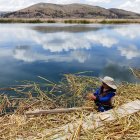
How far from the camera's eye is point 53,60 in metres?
15.9

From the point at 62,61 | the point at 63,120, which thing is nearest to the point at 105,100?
the point at 63,120

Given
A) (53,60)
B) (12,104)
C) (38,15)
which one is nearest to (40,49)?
(53,60)

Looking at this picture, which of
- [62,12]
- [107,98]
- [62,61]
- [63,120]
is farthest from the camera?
[62,12]

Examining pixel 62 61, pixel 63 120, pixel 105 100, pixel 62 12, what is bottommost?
pixel 62 12

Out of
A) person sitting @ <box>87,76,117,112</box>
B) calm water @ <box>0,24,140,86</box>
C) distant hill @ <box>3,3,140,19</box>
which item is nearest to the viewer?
person sitting @ <box>87,76,117,112</box>

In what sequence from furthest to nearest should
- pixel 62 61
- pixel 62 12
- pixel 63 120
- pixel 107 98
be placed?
1. pixel 62 12
2. pixel 62 61
3. pixel 107 98
4. pixel 63 120

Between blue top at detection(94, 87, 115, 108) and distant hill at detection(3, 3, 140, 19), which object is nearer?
blue top at detection(94, 87, 115, 108)

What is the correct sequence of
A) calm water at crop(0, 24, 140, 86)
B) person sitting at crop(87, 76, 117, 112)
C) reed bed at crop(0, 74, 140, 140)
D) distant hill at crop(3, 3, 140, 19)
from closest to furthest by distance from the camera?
1. reed bed at crop(0, 74, 140, 140)
2. person sitting at crop(87, 76, 117, 112)
3. calm water at crop(0, 24, 140, 86)
4. distant hill at crop(3, 3, 140, 19)

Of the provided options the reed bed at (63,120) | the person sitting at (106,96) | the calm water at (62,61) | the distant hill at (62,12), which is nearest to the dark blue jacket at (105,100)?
the person sitting at (106,96)

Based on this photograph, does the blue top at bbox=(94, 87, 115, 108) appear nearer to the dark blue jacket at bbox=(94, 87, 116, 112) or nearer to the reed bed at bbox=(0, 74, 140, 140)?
the dark blue jacket at bbox=(94, 87, 116, 112)

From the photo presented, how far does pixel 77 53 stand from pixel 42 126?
13455 millimetres

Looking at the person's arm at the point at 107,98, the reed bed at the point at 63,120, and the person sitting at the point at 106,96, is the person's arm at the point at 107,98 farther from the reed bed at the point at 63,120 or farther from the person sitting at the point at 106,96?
the reed bed at the point at 63,120

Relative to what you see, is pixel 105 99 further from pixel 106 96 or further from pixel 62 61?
pixel 62 61

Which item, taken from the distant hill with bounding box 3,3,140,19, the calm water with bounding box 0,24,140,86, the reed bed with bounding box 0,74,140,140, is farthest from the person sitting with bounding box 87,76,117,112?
the distant hill with bounding box 3,3,140,19
